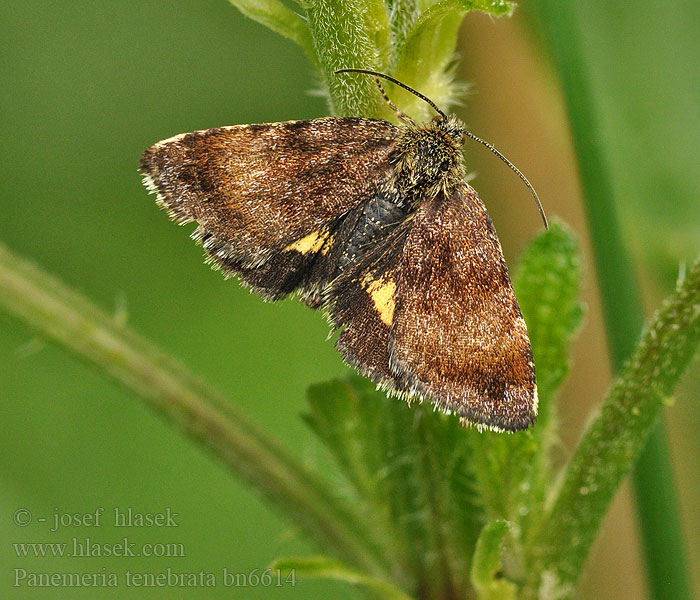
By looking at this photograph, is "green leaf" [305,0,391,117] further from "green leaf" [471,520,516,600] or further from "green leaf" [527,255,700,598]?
"green leaf" [471,520,516,600]

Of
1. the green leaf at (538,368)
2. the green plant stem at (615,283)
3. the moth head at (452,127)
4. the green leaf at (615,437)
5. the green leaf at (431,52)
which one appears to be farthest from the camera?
the moth head at (452,127)

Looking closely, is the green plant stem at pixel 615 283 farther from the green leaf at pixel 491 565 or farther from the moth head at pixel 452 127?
the green leaf at pixel 491 565

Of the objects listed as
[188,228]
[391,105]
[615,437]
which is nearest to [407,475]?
[615,437]

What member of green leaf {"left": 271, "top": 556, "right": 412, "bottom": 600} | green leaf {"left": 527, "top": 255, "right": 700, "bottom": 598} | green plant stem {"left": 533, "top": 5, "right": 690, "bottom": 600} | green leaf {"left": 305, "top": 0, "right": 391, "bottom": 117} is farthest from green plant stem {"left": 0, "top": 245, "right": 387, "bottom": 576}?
green leaf {"left": 305, "top": 0, "right": 391, "bottom": 117}

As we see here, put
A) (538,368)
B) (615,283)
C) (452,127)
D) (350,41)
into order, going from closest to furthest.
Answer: (350,41) → (538,368) → (615,283) → (452,127)

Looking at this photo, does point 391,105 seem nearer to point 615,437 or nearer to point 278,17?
point 278,17

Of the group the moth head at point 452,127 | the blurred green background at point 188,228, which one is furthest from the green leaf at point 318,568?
the blurred green background at point 188,228
